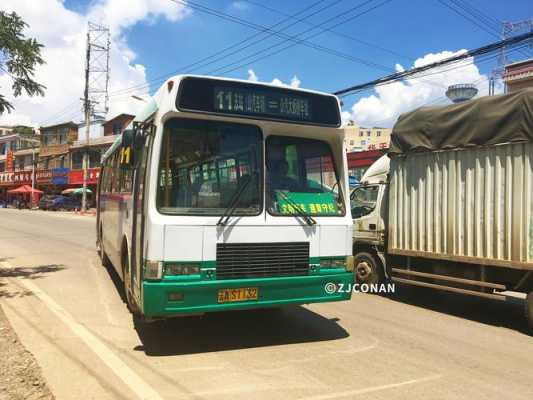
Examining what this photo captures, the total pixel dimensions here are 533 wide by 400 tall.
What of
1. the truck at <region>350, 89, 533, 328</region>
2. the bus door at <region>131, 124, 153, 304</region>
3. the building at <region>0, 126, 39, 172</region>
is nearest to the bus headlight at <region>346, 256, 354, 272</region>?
the truck at <region>350, 89, 533, 328</region>

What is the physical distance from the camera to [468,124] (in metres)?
7.16

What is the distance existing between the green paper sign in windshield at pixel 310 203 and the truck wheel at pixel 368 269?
3285 mm

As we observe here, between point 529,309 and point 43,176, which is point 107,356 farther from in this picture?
point 43,176

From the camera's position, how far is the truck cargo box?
6.46 meters

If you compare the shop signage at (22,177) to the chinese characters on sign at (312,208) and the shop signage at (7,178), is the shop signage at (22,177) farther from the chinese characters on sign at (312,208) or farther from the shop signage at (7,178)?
the chinese characters on sign at (312,208)

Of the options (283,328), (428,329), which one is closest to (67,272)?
(283,328)

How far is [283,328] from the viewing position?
6.42m

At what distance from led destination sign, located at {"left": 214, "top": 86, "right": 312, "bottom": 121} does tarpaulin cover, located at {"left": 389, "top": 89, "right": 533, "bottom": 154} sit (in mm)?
2715

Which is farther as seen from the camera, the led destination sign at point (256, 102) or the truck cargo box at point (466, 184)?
the truck cargo box at point (466, 184)

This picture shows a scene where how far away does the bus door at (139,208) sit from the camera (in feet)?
17.6

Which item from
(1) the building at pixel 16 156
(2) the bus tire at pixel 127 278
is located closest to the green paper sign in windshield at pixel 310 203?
(2) the bus tire at pixel 127 278

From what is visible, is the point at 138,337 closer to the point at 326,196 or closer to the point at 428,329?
the point at 326,196

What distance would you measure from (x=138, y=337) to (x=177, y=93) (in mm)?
2942

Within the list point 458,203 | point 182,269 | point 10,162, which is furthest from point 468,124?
point 10,162
